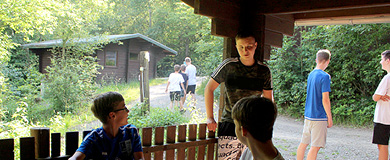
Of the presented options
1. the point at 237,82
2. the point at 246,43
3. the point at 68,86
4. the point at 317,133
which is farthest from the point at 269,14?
the point at 68,86

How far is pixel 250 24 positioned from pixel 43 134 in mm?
2331

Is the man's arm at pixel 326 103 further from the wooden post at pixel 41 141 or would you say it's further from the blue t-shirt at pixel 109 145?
the wooden post at pixel 41 141

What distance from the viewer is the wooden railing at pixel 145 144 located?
6.66 feet

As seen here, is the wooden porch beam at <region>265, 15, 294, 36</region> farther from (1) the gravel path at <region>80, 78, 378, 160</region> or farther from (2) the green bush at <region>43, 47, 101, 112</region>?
(2) the green bush at <region>43, 47, 101, 112</region>

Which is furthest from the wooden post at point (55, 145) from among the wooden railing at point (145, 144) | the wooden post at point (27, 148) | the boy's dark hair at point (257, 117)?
the boy's dark hair at point (257, 117)

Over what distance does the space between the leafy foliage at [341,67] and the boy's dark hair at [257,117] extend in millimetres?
9077

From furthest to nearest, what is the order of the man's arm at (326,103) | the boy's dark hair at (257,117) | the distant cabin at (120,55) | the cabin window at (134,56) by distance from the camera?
the cabin window at (134,56) < the distant cabin at (120,55) < the man's arm at (326,103) < the boy's dark hair at (257,117)

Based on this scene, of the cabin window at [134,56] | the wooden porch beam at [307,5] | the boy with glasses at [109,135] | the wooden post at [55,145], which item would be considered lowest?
the wooden post at [55,145]

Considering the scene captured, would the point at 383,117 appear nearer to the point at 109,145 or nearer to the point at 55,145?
the point at 109,145

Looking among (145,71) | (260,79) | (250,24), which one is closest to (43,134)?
(260,79)

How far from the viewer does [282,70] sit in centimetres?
1145

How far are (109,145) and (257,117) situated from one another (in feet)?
3.47

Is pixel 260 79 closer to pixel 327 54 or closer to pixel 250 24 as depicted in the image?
pixel 250 24

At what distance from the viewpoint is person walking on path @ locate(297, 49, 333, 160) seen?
12.1 feet
